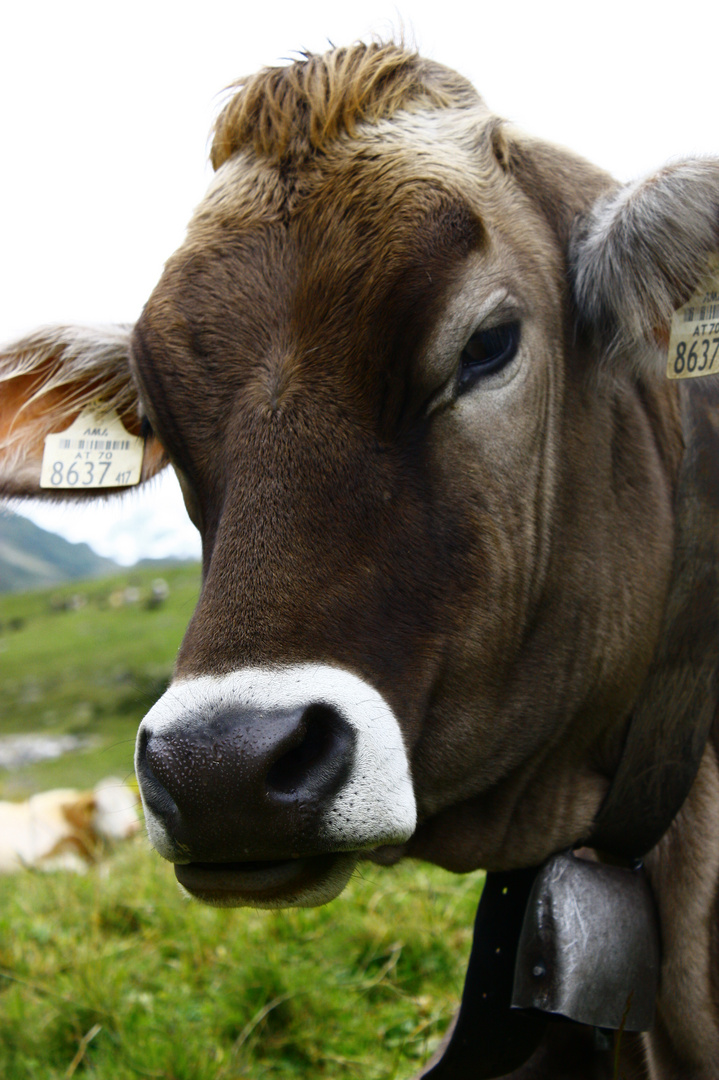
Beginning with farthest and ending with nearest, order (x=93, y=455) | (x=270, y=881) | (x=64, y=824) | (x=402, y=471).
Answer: (x=64, y=824) → (x=93, y=455) → (x=402, y=471) → (x=270, y=881)

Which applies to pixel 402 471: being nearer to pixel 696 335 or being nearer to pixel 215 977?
pixel 696 335

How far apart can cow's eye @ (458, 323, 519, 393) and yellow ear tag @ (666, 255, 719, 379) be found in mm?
399

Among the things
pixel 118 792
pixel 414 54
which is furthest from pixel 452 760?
pixel 118 792

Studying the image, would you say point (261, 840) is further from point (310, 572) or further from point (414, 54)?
point (414, 54)

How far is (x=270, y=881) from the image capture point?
1824 millimetres

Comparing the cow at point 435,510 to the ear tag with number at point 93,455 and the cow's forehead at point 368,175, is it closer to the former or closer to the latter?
the cow's forehead at point 368,175

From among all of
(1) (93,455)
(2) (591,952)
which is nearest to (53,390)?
(1) (93,455)

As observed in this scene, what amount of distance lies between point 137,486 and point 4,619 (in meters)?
58.5

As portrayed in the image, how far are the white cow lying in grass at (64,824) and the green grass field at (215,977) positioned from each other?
4286 mm

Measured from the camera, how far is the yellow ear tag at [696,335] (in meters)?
2.27

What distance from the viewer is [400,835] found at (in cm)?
183

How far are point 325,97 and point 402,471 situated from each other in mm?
1019

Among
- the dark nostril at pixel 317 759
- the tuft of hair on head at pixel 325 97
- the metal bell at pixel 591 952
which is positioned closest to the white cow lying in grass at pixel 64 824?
the metal bell at pixel 591 952

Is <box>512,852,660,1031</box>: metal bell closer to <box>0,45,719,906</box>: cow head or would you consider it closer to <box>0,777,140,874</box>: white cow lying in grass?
<box>0,45,719,906</box>: cow head
